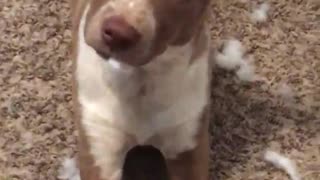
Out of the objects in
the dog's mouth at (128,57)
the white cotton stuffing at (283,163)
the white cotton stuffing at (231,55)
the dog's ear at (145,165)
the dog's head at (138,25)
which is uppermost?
the dog's head at (138,25)

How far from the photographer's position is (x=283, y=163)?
150 centimetres

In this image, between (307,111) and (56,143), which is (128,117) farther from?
(307,111)

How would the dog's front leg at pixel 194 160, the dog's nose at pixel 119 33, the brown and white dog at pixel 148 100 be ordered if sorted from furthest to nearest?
the dog's front leg at pixel 194 160
the brown and white dog at pixel 148 100
the dog's nose at pixel 119 33

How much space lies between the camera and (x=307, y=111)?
160 centimetres

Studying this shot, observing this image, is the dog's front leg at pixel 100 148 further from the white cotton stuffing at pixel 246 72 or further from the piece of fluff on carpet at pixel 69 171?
the white cotton stuffing at pixel 246 72

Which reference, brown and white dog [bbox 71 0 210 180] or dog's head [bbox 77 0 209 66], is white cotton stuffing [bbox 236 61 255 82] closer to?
brown and white dog [bbox 71 0 210 180]

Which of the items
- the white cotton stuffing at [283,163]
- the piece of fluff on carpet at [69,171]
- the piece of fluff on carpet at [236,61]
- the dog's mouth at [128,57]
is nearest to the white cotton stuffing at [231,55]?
the piece of fluff on carpet at [236,61]

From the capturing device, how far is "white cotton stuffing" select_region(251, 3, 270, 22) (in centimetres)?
175

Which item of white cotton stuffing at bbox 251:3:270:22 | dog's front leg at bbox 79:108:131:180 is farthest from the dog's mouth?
white cotton stuffing at bbox 251:3:270:22

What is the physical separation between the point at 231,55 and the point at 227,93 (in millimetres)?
97

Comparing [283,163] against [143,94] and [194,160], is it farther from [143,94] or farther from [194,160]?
[143,94]

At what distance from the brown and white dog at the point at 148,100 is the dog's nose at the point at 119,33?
2.6 inches

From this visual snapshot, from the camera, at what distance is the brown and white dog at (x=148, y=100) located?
1254 mm

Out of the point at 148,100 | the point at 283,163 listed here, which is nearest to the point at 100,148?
the point at 148,100
